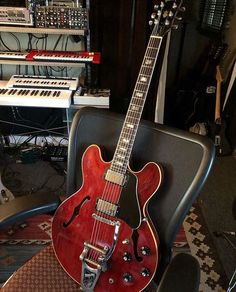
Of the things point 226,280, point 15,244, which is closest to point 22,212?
point 15,244

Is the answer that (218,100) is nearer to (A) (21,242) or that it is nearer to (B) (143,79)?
(B) (143,79)

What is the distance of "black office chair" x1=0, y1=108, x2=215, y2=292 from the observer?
28.2 inches

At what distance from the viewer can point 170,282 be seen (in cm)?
64

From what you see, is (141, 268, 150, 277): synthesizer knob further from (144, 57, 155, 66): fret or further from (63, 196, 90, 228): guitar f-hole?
(144, 57, 155, 66): fret

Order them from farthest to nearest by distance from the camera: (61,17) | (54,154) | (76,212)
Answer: (54,154), (61,17), (76,212)

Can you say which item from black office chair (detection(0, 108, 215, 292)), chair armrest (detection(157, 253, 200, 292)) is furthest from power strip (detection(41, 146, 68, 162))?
chair armrest (detection(157, 253, 200, 292))

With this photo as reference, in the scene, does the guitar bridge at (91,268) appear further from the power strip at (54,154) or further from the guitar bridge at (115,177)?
the power strip at (54,154)

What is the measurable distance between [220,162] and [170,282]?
1.96 m

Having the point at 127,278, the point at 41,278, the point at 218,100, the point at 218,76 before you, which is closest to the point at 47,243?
the point at 41,278

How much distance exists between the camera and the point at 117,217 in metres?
0.83

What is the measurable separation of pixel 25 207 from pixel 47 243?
76 cm

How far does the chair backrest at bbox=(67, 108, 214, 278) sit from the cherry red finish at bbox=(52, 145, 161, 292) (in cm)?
5

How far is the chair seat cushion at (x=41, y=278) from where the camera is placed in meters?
0.80

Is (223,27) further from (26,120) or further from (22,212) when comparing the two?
(22,212)
